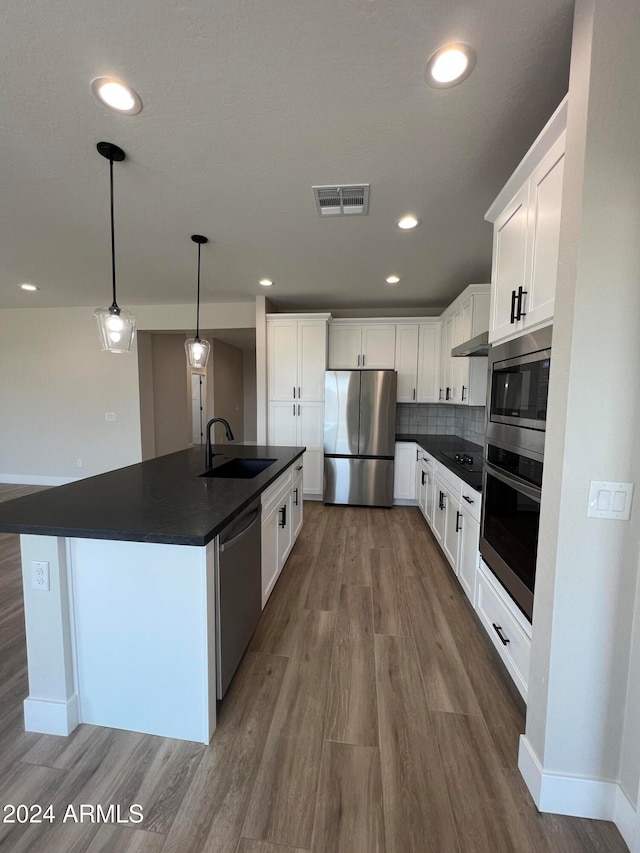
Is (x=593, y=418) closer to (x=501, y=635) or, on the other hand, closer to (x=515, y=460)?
(x=515, y=460)

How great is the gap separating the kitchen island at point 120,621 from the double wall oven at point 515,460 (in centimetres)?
128

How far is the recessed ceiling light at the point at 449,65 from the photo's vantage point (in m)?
1.20

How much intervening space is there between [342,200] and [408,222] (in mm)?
553

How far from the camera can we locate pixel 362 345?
4.52 meters

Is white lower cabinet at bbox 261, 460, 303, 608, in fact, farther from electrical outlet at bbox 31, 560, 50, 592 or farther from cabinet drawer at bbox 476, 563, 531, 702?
cabinet drawer at bbox 476, 563, 531, 702

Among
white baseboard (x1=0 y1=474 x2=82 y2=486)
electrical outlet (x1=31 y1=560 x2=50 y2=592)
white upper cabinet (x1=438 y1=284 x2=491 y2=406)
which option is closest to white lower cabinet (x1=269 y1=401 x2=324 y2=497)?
white upper cabinet (x1=438 y1=284 x2=491 y2=406)

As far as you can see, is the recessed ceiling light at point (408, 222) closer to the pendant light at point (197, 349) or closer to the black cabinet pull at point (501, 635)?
the pendant light at point (197, 349)

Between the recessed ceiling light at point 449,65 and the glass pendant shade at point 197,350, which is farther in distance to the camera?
the glass pendant shade at point 197,350

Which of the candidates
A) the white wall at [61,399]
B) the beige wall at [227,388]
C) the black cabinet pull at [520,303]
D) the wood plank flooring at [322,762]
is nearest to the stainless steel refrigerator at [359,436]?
the wood plank flooring at [322,762]

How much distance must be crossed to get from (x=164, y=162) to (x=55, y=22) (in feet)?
2.29

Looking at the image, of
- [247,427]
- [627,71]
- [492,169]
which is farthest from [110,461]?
[627,71]

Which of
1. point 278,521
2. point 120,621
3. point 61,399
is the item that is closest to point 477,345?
point 278,521

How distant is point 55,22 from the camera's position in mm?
1120

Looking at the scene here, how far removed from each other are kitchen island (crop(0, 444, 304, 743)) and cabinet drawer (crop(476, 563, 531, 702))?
51.4 inches
